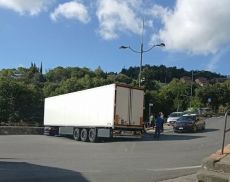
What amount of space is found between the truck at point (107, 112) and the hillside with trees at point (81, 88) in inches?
317

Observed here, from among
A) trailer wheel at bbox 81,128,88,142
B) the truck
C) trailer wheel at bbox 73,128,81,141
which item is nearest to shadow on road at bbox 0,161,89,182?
the truck

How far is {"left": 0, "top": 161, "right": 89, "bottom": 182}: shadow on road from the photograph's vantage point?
13102mm

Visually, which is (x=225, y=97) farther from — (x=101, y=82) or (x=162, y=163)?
(x=162, y=163)

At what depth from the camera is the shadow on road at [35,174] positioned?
1310cm

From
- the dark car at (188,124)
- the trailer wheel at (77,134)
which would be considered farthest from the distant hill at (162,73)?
the trailer wheel at (77,134)

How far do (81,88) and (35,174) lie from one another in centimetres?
8474

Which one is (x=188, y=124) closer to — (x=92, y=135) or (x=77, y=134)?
(x=77, y=134)

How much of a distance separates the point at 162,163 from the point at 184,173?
2.85 meters

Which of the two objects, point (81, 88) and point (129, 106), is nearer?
point (129, 106)

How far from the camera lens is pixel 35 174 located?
14.1m

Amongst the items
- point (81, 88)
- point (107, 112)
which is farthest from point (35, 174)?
point (81, 88)

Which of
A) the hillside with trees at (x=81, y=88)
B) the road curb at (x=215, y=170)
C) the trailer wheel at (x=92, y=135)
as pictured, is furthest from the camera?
the hillside with trees at (x=81, y=88)

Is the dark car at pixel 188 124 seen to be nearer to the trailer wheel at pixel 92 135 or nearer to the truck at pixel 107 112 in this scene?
the truck at pixel 107 112

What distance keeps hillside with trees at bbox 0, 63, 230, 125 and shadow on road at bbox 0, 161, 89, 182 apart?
1006 inches
